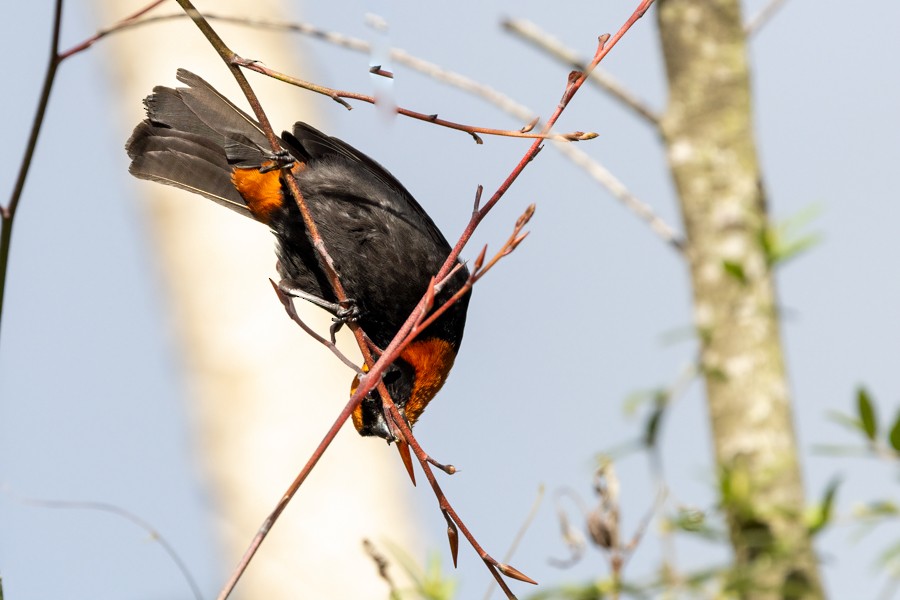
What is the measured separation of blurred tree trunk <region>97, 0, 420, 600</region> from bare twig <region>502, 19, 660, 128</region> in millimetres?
3066

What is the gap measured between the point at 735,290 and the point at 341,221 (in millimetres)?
1489

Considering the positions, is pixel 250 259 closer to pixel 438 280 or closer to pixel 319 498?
pixel 319 498

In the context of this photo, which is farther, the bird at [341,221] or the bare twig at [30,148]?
the bird at [341,221]

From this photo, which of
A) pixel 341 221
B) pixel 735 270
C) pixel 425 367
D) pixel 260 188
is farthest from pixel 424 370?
pixel 735 270

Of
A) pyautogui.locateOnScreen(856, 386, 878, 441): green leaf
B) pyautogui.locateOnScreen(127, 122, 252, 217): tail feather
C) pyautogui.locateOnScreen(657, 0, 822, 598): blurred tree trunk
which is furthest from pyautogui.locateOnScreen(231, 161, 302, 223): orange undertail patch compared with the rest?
pyautogui.locateOnScreen(856, 386, 878, 441): green leaf

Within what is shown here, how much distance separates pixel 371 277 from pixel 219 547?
10.6 feet

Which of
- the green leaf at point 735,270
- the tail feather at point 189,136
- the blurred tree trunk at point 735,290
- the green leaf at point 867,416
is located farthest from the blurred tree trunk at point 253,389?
the green leaf at point 867,416

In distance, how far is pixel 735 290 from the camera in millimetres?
2576

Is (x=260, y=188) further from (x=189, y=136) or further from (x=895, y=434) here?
(x=895, y=434)

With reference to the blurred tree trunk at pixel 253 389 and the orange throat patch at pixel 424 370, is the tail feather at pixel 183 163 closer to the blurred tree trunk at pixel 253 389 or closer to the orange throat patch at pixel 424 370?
the orange throat patch at pixel 424 370

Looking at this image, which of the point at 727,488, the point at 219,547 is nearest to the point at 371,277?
the point at 727,488

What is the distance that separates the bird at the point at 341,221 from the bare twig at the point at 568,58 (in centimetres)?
64

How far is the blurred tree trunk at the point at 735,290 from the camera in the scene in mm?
2084

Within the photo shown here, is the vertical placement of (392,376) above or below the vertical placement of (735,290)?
above
